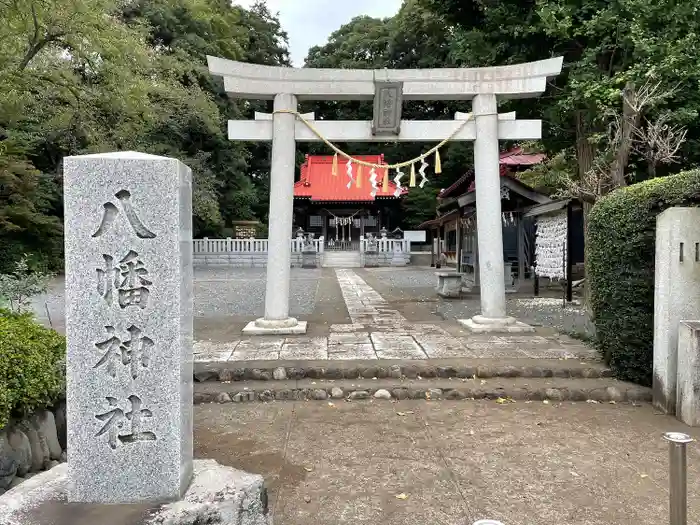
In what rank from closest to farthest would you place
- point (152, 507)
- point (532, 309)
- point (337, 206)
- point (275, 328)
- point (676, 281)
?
point (152, 507), point (676, 281), point (275, 328), point (532, 309), point (337, 206)

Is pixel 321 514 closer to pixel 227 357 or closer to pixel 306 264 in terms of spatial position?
pixel 227 357

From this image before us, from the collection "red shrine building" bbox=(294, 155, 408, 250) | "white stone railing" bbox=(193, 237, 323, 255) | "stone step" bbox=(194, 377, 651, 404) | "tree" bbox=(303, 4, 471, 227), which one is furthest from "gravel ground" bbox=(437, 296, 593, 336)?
"red shrine building" bbox=(294, 155, 408, 250)

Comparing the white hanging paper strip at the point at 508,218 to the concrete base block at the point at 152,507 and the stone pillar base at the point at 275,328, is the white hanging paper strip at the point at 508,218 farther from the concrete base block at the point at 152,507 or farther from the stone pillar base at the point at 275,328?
the concrete base block at the point at 152,507

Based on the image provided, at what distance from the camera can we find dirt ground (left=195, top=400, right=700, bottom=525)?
3.03 metres

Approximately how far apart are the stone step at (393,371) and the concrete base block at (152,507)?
112 inches

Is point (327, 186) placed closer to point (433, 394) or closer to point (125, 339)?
point (433, 394)

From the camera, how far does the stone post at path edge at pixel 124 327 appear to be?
247 centimetres

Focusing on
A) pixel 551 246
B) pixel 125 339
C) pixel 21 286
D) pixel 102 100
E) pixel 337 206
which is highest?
pixel 102 100

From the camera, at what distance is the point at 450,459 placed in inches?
147

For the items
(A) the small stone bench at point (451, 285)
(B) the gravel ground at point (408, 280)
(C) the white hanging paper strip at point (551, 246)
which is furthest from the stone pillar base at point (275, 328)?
(B) the gravel ground at point (408, 280)

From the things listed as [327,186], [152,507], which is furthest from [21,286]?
[327,186]

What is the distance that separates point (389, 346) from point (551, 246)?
6.74 metres

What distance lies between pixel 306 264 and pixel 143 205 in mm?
24971

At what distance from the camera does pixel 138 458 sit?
2.50 meters
